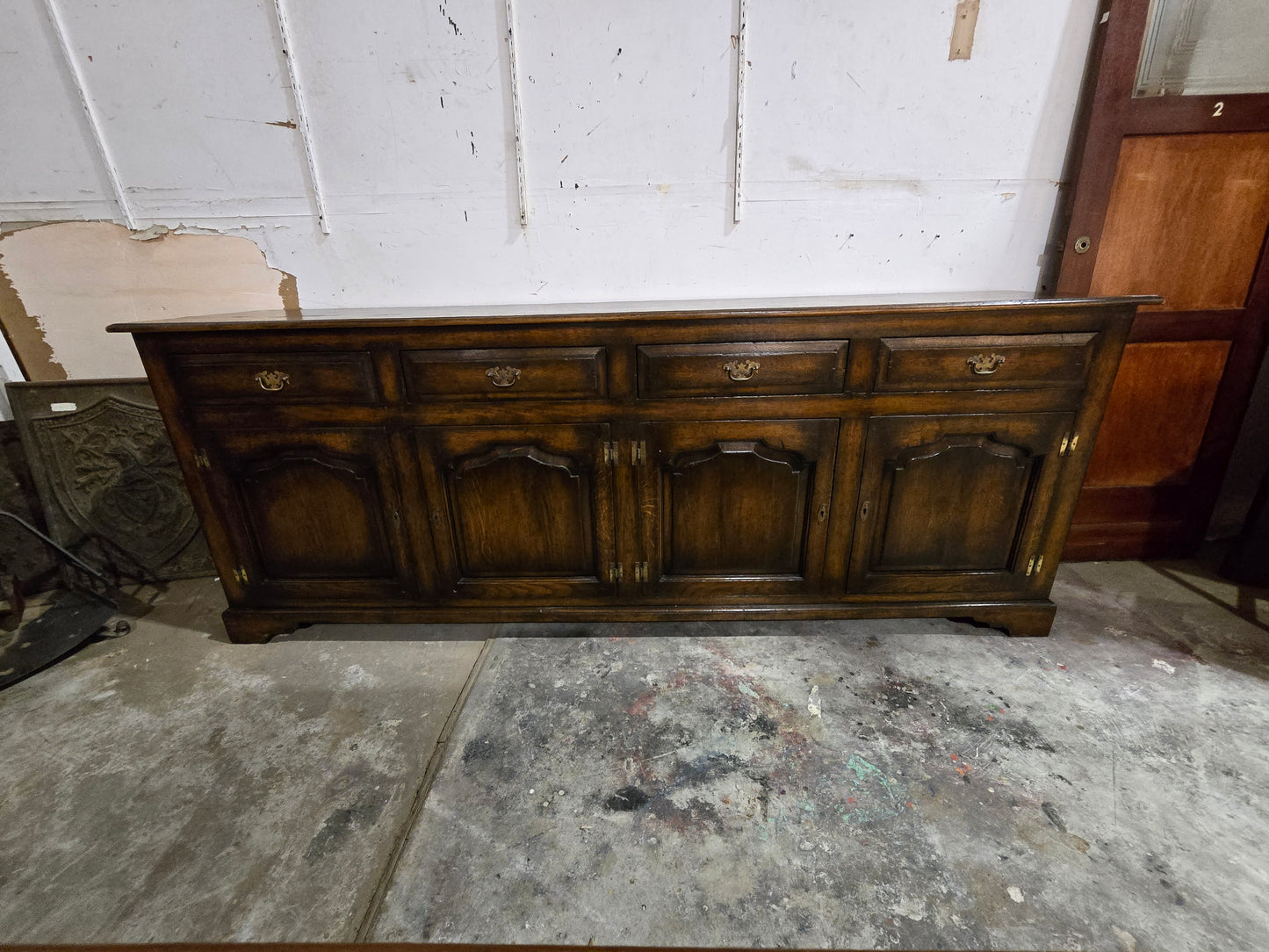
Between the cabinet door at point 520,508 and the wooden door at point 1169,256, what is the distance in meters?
1.91

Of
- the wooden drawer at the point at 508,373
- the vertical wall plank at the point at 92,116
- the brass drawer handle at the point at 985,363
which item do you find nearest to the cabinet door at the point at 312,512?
the wooden drawer at the point at 508,373

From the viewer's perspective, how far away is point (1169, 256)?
1999mm

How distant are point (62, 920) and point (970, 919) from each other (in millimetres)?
1883

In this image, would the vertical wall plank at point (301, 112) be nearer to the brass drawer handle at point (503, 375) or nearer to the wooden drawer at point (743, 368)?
the brass drawer handle at point (503, 375)

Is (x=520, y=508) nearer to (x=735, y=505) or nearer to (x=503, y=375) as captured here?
(x=503, y=375)

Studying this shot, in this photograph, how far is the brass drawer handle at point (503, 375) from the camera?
158cm

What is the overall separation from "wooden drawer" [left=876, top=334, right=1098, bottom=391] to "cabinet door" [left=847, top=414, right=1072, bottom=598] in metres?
0.10

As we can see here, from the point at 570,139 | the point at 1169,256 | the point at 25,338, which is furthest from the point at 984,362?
the point at 25,338

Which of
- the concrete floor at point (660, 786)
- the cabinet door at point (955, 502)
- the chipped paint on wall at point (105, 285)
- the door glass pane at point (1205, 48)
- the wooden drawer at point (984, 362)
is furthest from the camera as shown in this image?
the chipped paint on wall at point (105, 285)

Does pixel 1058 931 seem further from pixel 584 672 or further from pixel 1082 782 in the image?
pixel 584 672

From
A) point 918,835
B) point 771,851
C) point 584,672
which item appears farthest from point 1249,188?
point 584,672

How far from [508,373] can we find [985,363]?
1374 mm

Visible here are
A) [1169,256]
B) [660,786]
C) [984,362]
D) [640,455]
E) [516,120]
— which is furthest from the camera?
[1169,256]

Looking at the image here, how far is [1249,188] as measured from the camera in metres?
1.93
